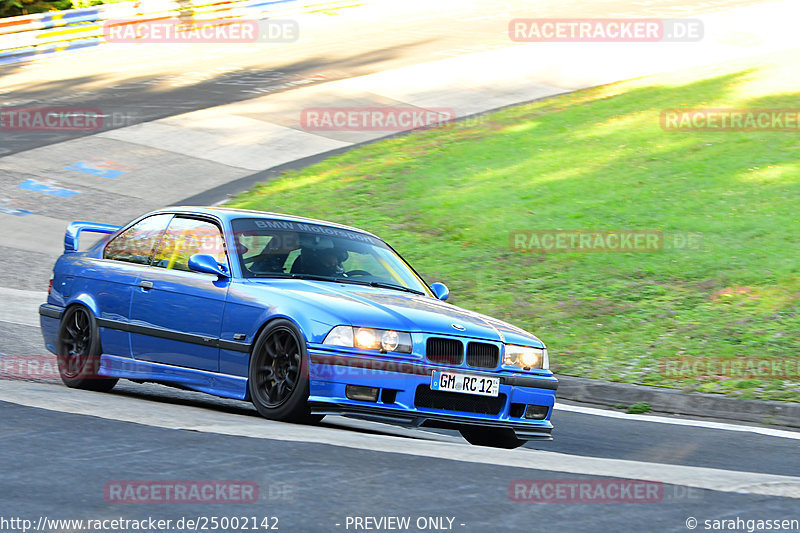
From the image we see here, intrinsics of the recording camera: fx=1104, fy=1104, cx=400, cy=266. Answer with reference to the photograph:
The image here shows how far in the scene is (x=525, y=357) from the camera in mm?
7195

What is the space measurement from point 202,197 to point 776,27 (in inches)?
682

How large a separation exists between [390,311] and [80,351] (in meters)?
2.87

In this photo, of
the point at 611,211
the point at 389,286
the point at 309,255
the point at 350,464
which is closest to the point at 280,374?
the point at 309,255

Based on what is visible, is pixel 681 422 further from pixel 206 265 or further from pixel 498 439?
pixel 206 265

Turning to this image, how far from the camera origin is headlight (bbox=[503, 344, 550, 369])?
23.3 ft

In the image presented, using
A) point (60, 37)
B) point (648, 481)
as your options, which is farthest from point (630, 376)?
point (60, 37)

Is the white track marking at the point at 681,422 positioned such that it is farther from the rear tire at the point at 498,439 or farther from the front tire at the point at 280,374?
the front tire at the point at 280,374

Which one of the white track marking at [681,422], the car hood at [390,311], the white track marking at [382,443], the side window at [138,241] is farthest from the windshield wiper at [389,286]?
the white track marking at [681,422]

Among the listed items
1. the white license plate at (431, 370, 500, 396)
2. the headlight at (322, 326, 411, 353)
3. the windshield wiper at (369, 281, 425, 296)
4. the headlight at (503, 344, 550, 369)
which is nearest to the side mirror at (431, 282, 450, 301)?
the windshield wiper at (369, 281, 425, 296)

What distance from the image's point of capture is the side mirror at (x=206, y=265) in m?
7.38

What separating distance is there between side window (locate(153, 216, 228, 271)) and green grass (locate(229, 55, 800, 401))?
4.05m

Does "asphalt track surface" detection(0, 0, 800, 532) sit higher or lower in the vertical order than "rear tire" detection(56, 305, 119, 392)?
lower

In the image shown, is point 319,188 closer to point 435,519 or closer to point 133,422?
point 133,422

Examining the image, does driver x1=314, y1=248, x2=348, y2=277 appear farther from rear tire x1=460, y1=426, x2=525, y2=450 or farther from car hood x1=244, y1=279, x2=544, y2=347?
rear tire x1=460, y1=426, x2=525, y2=450
